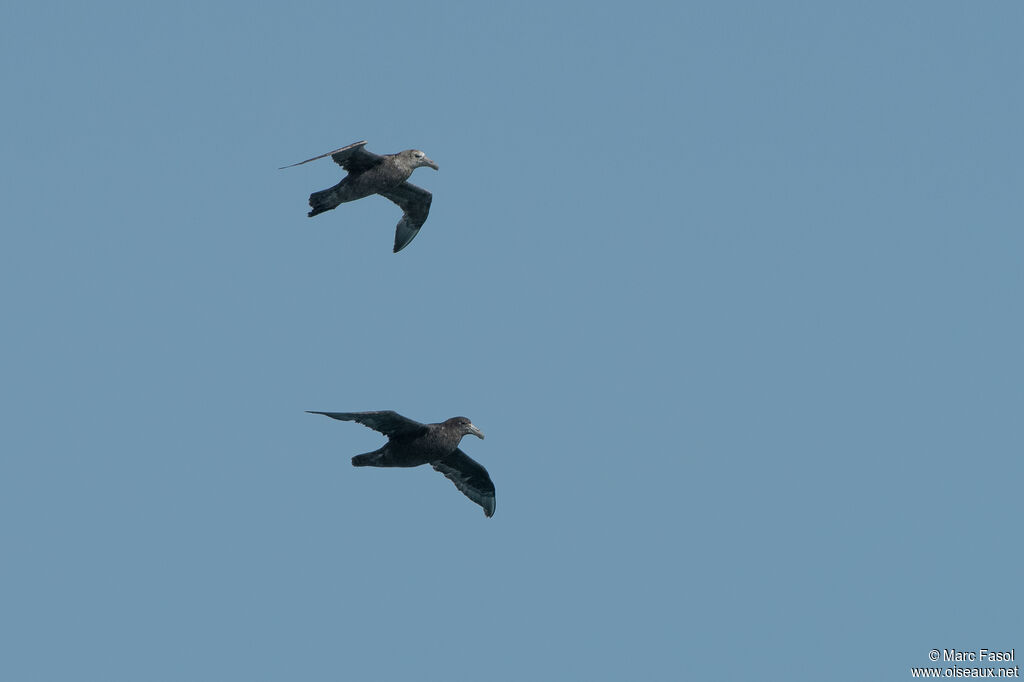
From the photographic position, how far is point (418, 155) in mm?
33781

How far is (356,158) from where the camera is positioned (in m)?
32.5

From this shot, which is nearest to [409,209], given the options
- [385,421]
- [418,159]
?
[418,159]

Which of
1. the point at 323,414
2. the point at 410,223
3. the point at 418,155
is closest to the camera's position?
the point at 323,414

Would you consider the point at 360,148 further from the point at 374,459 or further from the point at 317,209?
the point at 374,459

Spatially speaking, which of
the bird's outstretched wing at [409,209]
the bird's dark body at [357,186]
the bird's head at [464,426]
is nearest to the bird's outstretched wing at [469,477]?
the bird's head at [464,426]

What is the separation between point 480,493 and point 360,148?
8.33 meters

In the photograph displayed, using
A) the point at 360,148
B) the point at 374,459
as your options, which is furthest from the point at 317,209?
the point at 374,459

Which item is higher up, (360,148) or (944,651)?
(360,148)

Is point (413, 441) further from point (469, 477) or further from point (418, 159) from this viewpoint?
point (418, 159)

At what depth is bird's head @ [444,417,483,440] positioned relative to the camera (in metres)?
28.7

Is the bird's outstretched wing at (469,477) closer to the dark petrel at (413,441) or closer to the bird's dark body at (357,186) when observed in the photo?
the dark petrel at (413,441)

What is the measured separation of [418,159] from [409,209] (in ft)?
7.99

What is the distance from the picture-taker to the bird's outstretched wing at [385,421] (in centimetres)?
2628

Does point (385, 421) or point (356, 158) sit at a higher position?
point (356, 158)
